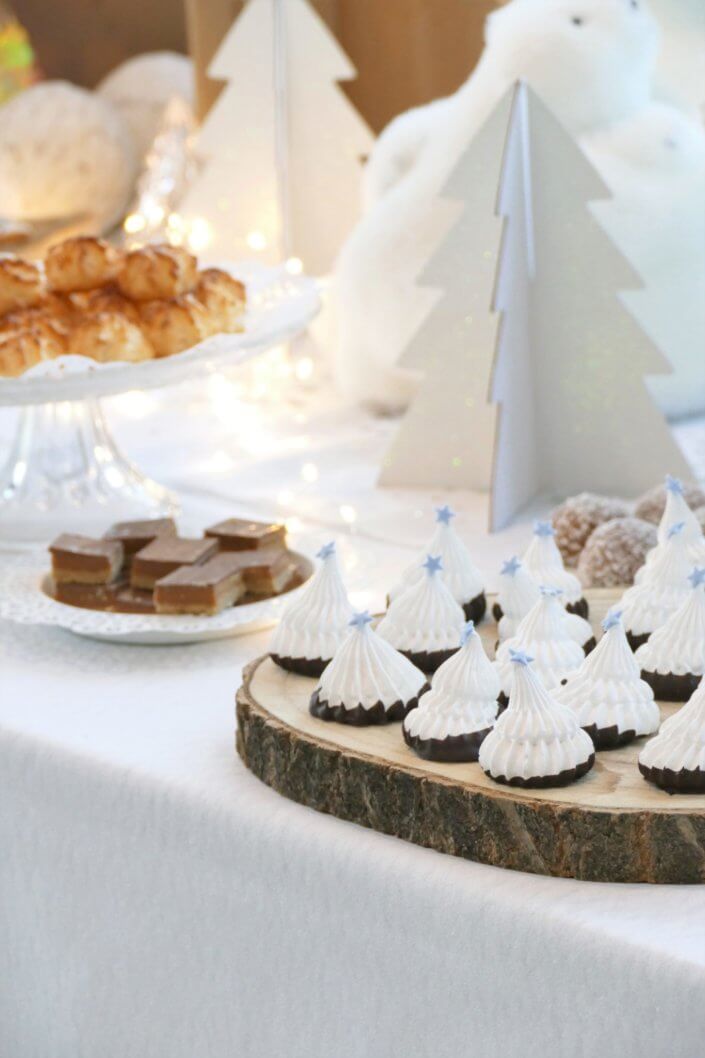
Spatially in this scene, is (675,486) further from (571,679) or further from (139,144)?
(139,144)

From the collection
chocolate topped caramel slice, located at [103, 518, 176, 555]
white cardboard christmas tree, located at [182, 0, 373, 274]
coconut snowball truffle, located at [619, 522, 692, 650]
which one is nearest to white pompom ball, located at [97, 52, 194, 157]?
white cardboard christmas tree, located at [182, 0, 373, 274]

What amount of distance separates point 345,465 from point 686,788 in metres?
1.04

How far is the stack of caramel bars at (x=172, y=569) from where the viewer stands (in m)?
1.21

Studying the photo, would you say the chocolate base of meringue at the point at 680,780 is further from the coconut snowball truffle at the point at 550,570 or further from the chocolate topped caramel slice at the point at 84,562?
the chocolate topped caramel slice at the point at 84,562

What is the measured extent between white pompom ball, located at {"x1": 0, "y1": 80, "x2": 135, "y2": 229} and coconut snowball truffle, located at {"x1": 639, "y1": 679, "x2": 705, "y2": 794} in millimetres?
2334

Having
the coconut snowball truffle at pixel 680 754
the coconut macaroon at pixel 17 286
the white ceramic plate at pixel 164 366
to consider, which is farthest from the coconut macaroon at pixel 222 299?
the coconut snowball truffle at pixel 680 754

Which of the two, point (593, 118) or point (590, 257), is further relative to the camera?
point (593, 118)

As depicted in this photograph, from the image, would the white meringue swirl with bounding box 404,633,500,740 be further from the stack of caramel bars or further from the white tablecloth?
the stack of caramel bars

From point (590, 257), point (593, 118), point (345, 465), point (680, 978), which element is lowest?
point (345, 465)

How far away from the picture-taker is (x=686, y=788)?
83 centimetres

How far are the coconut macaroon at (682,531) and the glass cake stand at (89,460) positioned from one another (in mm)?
544

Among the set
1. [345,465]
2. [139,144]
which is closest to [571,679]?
[345,465]

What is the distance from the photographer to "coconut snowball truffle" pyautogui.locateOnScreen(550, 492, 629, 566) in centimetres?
133

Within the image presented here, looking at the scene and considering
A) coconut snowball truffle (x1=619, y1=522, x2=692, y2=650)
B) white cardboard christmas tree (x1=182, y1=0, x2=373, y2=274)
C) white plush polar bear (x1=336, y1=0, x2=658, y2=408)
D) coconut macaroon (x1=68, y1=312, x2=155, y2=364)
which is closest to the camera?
coconut snowball truffle (x1=619, y1=522, x2=692, y2=650)
